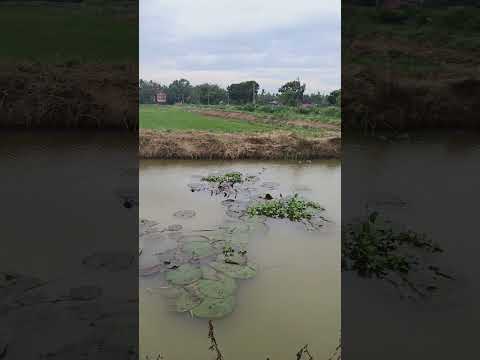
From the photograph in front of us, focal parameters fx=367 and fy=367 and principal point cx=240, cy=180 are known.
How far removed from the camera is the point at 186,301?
2326 mm

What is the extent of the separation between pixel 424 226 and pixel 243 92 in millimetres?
13573

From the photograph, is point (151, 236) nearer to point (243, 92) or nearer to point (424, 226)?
point (424, 226)

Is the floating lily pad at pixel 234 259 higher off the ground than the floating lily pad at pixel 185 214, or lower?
lower

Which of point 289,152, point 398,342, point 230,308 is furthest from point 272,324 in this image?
point 289,152

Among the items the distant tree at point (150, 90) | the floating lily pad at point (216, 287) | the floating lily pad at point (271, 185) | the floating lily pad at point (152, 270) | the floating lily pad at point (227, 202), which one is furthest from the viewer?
the distant tree at point (150, 90)

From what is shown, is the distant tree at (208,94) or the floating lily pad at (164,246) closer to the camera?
the floating lily pad at (164,246)

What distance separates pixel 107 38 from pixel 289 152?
6.30 metres

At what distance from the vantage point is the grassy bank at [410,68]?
123cm

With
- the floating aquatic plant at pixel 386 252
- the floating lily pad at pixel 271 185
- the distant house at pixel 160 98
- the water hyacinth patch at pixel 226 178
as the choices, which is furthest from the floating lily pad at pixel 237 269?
the distant house at pixel 160 98

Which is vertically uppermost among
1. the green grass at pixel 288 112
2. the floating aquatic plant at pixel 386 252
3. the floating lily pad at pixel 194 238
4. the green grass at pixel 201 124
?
the green grass at pixel 288 112

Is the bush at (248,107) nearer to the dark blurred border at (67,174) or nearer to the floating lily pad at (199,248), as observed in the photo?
the floating lily pad at (199,248)

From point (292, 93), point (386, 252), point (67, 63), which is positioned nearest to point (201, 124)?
point (292, 93)

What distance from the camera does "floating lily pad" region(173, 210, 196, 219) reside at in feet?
13.1

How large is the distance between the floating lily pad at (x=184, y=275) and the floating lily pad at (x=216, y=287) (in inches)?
2.9
